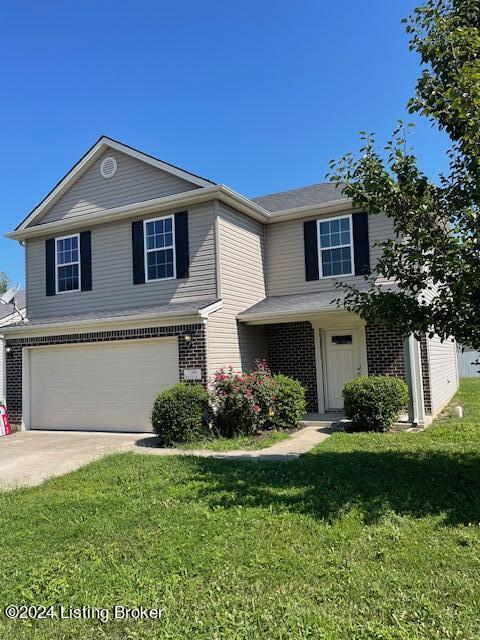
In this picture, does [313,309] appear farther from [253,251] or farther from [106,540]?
[106,540]

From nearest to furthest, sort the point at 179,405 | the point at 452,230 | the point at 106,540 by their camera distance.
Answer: the point at 106,540
the point at 452,230
the point at 179,405

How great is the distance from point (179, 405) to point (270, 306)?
13.6 feet

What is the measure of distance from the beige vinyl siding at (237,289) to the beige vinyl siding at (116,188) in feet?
5.43

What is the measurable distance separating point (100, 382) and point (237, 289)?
427cm

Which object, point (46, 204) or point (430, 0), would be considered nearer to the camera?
point (430, 0)

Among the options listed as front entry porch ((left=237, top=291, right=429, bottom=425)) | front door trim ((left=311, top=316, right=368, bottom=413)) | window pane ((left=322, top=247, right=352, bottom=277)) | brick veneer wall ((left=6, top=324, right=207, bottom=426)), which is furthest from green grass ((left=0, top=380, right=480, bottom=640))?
window pane ((left=322, top=247, right=352, bottom=277))

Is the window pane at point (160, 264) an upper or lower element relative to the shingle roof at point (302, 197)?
lower

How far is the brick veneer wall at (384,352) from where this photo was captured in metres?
11.7

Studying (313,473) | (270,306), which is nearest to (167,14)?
(270,306)

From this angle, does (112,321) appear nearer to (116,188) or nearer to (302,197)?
(116,188)

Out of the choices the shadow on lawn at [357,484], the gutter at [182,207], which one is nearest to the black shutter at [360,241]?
the gutter at [182,207]

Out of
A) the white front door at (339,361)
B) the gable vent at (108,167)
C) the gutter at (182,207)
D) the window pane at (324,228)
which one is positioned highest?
the gable vent at (108,167)

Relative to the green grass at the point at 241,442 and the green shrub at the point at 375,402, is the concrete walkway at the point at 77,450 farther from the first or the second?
the green shrub at the point at 375,402

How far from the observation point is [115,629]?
317 centimetres
